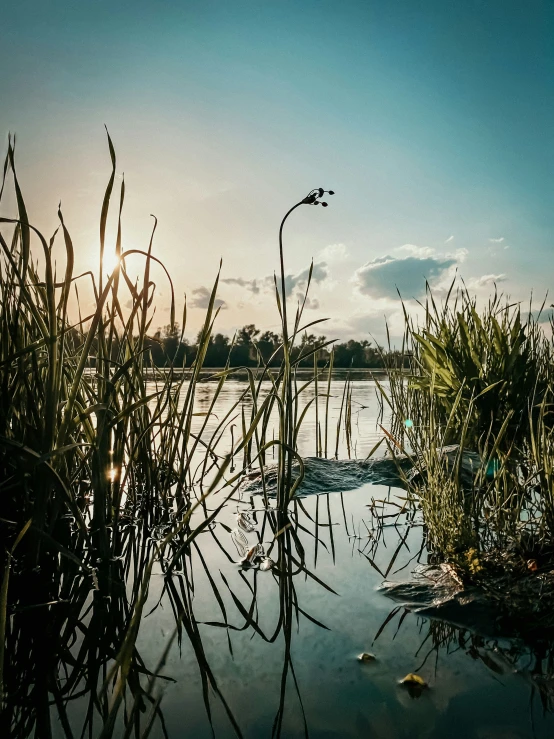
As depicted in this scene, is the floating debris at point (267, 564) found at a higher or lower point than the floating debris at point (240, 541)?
higher

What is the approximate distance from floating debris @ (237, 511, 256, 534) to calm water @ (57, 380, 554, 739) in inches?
13.6

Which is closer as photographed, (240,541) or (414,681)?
(414,681)

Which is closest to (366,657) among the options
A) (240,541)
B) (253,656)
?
(253,656)

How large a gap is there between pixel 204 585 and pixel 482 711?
2.42 feet

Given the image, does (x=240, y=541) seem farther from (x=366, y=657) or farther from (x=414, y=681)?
(x=414, y=681)

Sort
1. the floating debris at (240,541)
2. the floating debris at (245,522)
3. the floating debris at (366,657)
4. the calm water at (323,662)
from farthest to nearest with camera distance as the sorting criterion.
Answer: the floating debris at (245,522), the floating debris at (240,541), the floating debris at (366,657), the calm water at (323,662)

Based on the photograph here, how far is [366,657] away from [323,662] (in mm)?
80

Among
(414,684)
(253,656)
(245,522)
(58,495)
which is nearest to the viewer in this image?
(414,684)

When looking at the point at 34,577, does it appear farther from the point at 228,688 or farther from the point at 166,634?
the point at 228,688

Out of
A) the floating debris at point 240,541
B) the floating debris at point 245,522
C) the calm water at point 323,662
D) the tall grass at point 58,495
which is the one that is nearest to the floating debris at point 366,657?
the calm water at point 323,662

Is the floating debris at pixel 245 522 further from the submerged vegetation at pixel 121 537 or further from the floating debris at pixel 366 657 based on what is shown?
the floating debris at pixel 366 657

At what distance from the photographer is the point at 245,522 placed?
1.98m

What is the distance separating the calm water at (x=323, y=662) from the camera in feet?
2.54

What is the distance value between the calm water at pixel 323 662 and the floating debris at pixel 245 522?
0.34 m
